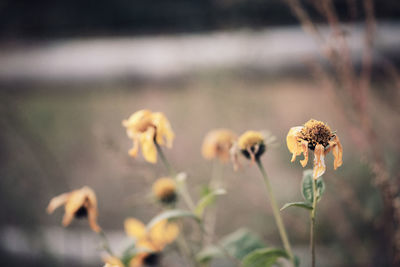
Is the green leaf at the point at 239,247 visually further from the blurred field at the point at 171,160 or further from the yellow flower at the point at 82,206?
the blurred field at the point at 171,160

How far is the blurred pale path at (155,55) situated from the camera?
4.52ft

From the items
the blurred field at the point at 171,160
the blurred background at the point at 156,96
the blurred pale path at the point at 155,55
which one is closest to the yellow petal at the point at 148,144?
the blurred field at the point at 171,160

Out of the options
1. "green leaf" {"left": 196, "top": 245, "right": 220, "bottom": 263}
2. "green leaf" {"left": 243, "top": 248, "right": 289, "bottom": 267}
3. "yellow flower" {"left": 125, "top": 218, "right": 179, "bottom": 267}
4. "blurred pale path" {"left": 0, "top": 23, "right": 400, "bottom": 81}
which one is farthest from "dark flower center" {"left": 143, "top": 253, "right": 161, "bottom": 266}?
"blurred pale path" {"left": 0, "top": 23, "right": 400, "bottom": 81}

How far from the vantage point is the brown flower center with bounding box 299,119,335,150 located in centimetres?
29

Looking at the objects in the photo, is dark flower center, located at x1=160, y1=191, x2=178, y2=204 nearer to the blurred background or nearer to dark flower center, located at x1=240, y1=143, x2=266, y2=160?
dark flower center, located at x1=240, y1=143, x2=266, y2=160

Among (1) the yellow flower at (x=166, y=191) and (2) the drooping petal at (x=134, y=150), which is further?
(1) the yellow flower at (x=166, y=191)

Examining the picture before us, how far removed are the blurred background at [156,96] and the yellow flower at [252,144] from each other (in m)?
0.49

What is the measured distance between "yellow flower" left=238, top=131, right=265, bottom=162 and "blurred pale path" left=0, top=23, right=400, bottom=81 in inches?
40.8

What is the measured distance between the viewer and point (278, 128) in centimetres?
134

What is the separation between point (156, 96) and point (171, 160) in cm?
66

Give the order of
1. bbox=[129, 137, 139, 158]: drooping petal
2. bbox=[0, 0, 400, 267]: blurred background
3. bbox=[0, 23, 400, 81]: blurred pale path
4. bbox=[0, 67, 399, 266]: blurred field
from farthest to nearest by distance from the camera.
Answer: bbox=[0, 23, 400, 81]: blurred pale path
bbox=[0, 0, 400, 267]: blurred background
bbox=[0, 67, 399, 266]: blurred field
bbox=[129, 137, 139, 158]: drooping petal

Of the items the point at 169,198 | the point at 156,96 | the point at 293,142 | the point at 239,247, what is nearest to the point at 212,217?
the point at 169,198

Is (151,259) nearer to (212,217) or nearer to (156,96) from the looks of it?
(212,217)

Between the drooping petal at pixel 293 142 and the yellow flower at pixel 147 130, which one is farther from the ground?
the yellow flower at pixel 147 130
